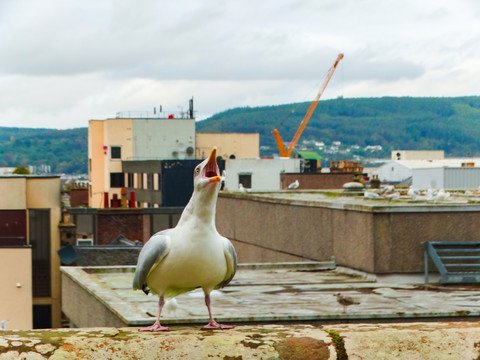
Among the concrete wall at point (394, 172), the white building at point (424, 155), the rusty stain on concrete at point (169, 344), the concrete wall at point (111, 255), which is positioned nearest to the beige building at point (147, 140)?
the concrete wall at point (394, 172)

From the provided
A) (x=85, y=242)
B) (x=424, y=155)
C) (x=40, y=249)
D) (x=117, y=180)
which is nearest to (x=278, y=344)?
(x=40, y=249)

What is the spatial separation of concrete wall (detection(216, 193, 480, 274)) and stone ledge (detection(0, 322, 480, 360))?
17.3 metres

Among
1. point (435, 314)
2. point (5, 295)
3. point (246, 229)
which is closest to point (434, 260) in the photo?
point (435, 314)

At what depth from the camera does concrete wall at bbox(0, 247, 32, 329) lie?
133 feet

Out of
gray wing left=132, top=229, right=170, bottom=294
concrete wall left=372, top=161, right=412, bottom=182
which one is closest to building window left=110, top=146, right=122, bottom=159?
concrete wall left=372, top=161, right=412, bottom=182

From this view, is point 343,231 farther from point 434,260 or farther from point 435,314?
point 435,314

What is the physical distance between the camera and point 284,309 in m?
17.8

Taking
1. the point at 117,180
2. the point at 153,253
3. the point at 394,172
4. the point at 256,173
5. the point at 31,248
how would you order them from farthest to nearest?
the point at 394,172 → the point at 117,180 → the point at 256,173 → the point at 31,248 → the point at 153,253

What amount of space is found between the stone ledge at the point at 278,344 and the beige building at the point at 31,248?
1414 inches

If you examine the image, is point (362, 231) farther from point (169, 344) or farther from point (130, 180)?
point (130, 180)

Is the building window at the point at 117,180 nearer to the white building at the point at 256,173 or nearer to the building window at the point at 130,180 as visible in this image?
the building window at the point at 130,180

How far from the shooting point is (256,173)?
3669 inches

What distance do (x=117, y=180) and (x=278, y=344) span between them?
10242cm

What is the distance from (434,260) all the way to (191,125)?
310 ft
